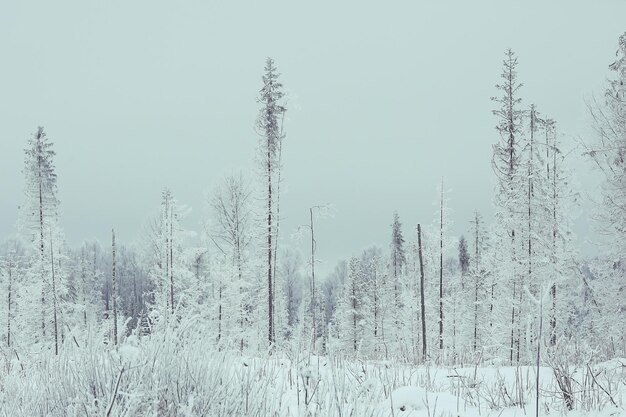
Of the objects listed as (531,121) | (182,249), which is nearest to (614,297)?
(531,121)

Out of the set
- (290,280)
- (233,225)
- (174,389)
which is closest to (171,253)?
(233,225)

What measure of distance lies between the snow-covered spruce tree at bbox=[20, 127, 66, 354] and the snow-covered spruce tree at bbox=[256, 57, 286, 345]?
14.4 meters

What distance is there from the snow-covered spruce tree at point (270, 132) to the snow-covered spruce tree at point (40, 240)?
1438 cm

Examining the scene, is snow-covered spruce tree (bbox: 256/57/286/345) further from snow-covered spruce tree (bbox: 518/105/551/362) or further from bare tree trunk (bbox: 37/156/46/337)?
bare tree trunk (bbox: 37/156/46/337)

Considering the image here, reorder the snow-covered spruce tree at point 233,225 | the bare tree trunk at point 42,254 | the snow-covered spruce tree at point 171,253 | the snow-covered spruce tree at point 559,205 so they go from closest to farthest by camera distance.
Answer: the snow-covered spruce tree at point 559,205
the snow-covered spruce tree at point 171,253
the bare tree trunk at point 42,254
the snow-covered spruce tree at point 233,225

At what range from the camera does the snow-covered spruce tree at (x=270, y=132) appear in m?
24.4

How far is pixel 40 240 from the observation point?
2880 cm

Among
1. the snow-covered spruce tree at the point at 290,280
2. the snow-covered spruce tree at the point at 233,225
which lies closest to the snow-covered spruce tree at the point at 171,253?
the snow-covered spruce tree at the point at 233,225

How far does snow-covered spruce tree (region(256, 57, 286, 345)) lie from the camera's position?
24.4m

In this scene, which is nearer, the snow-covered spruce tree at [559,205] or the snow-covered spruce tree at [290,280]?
the snow-covered spruce tree at [559,205]

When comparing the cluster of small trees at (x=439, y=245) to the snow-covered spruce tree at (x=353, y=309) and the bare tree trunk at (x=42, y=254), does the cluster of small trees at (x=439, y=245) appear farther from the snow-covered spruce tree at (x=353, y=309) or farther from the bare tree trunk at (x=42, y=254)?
the snow-covered spruce tree at (x=353, y=309)

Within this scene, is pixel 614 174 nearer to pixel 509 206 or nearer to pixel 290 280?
pixel 509 206

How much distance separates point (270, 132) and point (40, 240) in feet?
51.9

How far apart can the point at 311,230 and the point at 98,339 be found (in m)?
17.7
